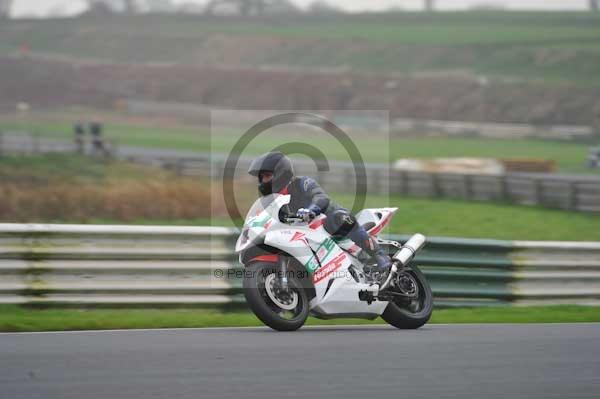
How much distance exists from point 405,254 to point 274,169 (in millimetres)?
1614

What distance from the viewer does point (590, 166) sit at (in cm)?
3591

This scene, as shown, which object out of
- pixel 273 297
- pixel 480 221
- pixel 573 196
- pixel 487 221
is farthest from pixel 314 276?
pixel 573 196

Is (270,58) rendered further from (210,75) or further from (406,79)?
(406,79)

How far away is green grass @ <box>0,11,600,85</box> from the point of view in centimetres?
6544

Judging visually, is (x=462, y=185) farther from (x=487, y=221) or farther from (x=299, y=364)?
(x=299, y=364)

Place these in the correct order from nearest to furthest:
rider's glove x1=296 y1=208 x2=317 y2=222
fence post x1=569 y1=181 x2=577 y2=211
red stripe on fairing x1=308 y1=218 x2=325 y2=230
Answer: rider's glove x1=296 y1=208 x2=317 y2=222
red stripe on fairing x1=308 y1=218 x2=325 y2=230
fence post x1=569 y1=181 x2=577 y2=211

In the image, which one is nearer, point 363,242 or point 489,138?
point 363,242

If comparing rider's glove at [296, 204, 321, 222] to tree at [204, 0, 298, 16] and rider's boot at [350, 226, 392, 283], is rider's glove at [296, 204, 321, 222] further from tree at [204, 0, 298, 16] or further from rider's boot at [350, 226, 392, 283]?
tree at [204, 0, 298, 16]

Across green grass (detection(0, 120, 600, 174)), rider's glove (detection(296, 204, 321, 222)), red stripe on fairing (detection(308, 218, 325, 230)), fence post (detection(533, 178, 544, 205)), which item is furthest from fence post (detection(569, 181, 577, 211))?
rider's glove (detection(296, 204, 321, 222))

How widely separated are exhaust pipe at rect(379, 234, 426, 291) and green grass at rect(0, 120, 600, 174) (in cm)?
2721

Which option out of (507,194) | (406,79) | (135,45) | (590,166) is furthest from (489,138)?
(135,45)

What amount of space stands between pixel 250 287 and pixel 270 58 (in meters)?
67.0

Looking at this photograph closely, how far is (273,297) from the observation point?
830cm

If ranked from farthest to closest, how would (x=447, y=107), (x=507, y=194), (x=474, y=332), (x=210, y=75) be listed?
1. (x=210, y=75)
2. (x=447, y=107)
3. (x=507, y=194)
4. (x=474, y=332)
